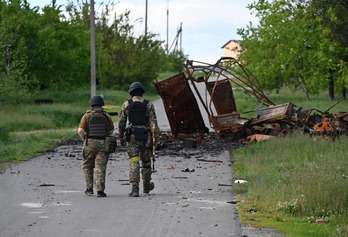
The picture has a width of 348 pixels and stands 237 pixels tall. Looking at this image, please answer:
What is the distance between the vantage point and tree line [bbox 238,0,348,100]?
47.3m

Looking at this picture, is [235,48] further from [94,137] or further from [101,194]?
[101,194]

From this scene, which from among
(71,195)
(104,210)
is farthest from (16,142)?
(104,210)

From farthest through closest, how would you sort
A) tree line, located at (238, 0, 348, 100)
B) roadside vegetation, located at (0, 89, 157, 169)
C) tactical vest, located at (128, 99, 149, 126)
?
1. tree line, located at (238, 0, 348, 100)
2. roadside vegetation, located at (0, 89, 157, 169)
3. tactical vest, located at (128, 99, 149, 126)

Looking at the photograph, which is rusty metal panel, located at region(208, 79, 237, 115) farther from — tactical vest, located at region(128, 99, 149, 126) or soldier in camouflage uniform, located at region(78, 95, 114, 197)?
soldier in camouflage uniform, located at region(78, 95, 114, 197)

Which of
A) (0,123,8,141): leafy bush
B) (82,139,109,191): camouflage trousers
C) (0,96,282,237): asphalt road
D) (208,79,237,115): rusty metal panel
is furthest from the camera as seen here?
(208,79,237,115): rusty metal panel

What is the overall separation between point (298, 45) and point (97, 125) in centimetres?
3596

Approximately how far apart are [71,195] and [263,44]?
124 feet

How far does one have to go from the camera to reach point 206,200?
12773mm

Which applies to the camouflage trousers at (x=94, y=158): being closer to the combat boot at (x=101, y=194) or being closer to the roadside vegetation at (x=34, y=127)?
the combat boot at (x=101, y=194)

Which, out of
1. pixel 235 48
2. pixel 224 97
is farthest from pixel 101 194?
pixel 235 48

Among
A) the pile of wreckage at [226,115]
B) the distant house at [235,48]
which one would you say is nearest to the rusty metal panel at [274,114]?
the pile of wreckage at [226,115]

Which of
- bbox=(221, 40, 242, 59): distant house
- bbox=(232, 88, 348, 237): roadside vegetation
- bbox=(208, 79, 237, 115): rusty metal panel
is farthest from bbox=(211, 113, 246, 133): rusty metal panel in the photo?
bbox=(221, 40, 242, 59): distant house

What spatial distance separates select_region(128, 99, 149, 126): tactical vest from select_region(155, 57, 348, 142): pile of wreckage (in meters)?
9.44

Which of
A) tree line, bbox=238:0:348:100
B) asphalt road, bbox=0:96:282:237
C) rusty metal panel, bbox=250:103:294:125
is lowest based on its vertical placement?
asphalt road, bbox=0:96:282:237
